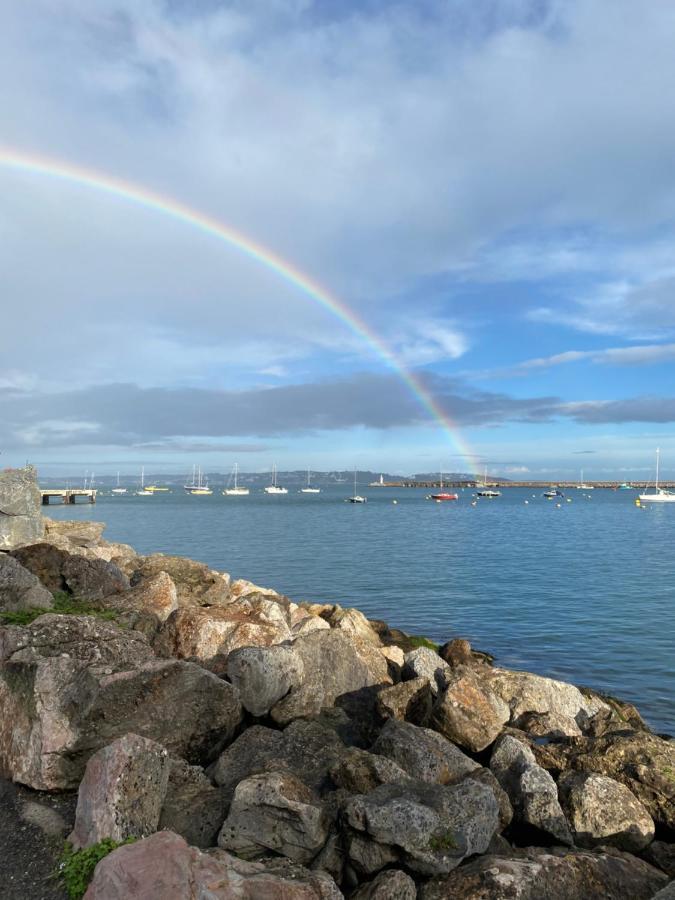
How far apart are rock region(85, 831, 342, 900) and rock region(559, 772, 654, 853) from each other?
4.82 meters

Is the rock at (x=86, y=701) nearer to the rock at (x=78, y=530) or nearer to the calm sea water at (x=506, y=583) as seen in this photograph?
the calm sea water at (x=506, y=583)

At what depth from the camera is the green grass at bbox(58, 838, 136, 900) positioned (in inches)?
283

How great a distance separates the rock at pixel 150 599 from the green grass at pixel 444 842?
9.91 m

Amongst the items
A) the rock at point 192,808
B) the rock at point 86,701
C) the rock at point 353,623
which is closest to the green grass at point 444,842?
the rock at point 192,808

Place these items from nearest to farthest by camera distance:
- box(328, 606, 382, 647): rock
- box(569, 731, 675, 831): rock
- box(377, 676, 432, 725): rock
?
box(569, 731, 675, 831): rock → box(377, 676, 432, 725): rock → box(328, 606, 382, 647): rock

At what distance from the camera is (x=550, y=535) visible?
287ft

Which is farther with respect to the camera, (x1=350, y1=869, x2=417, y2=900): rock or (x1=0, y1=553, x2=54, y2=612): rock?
(x1=0, y1=553, x2=54, y2=612): rock

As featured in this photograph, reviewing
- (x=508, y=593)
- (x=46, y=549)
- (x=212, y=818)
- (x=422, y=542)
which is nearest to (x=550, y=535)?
(x=422, y=542)

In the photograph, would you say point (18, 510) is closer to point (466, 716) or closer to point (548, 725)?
point (466, 716)

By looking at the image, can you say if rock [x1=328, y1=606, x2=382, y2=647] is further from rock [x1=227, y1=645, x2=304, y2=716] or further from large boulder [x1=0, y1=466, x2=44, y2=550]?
large boulder [x1=0, y1=466, x2=44, y2=550]

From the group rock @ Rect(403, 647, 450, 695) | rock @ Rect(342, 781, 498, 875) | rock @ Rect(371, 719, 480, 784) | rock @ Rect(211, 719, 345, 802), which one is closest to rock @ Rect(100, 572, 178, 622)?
rock @ Rect(403, 647, 450, 695)

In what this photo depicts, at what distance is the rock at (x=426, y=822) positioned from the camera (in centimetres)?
779

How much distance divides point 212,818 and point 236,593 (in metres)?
18.3

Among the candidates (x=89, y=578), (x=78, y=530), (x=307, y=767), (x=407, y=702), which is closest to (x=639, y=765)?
(x=407, y=702)
